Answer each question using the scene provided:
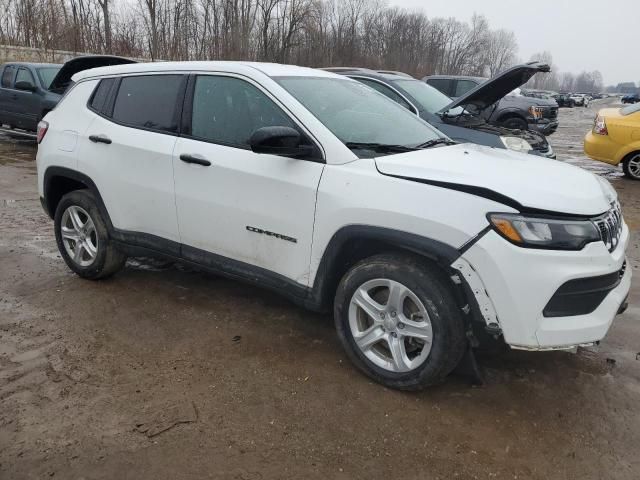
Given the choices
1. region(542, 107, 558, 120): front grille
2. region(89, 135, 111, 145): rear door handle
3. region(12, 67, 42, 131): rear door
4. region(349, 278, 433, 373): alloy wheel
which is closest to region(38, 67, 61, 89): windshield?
region(12, 67, 42, 131): rear door

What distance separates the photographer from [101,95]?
14.0ft

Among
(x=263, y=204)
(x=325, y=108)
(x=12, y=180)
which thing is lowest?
(x=12, y=180)

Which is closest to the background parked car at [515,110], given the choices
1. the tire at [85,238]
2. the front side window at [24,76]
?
the front side window at [24,76]

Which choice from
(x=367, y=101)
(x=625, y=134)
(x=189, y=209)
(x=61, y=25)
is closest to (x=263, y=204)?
(x=189, y=209)

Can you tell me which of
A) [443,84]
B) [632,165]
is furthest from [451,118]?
[443,84]

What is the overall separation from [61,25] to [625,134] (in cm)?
2981

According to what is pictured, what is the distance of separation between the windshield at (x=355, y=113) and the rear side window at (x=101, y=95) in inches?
63.2

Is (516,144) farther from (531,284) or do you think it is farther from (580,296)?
(531,284)

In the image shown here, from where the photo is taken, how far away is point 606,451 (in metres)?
2.56

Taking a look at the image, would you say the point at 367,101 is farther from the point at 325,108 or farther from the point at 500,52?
the point at 500,52

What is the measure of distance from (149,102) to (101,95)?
60 cm

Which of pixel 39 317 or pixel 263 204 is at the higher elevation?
pixel 263 204

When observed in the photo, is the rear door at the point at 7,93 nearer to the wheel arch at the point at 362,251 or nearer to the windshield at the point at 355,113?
the windshield at the point at 355,113

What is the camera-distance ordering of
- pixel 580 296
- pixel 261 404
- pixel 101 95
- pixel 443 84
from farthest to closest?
pixel 443 84
pixel 101 95
pixel 261 404
pixel 580 296
